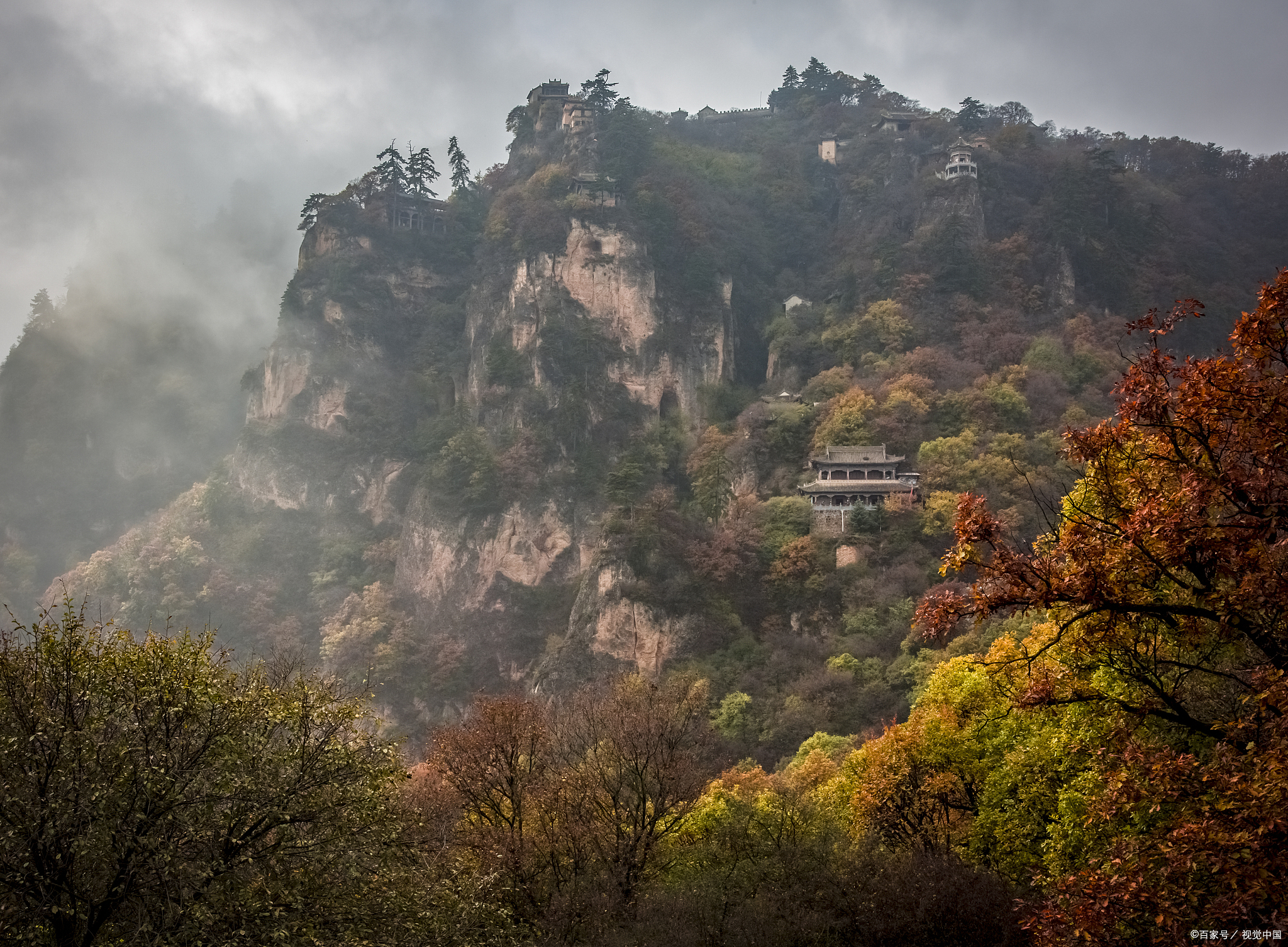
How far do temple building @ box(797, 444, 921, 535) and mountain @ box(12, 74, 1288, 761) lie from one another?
1.37 meters

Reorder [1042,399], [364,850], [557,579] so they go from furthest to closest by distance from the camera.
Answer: [557,579] → [1042,399] → [364,850]

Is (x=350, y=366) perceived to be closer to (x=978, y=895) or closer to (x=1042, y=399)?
(x=1042, y=399)

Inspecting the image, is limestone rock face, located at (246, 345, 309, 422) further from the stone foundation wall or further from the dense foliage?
the dense foliage

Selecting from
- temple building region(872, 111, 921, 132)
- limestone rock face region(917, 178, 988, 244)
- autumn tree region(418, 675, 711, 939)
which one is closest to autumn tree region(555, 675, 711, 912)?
autumn tree region(418, 675, 711, 939)

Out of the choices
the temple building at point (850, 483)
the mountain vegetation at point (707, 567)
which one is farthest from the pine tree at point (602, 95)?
the temple building at point (850, 483)

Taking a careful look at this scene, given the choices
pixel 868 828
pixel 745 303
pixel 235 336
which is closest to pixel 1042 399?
pixel 745 303

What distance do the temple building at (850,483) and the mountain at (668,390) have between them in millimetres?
1367

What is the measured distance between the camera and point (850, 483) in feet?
174

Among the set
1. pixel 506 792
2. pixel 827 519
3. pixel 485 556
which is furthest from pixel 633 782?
pixel 485 556

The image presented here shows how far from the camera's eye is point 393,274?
83188 mm

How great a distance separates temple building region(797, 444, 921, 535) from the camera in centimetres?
5225

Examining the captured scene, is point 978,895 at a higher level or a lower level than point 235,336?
lower

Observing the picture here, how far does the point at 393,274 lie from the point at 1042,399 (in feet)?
177

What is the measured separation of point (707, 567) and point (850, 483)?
9241 millimetres
